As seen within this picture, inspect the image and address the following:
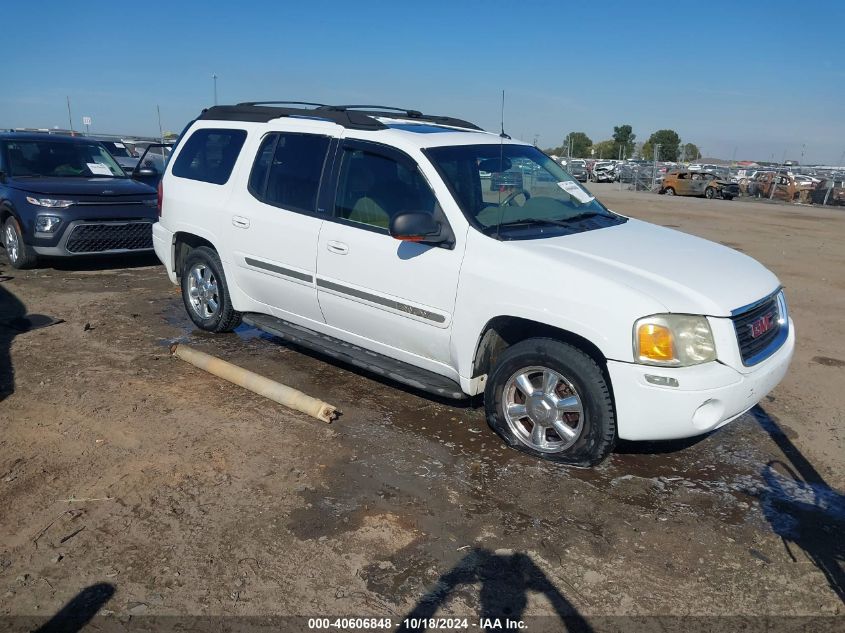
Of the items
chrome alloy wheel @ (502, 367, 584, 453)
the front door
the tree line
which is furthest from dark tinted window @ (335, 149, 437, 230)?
the tree line

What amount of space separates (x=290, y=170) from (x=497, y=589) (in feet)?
11.6

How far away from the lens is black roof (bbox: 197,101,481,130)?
5.15 metres

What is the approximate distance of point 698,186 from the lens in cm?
3319

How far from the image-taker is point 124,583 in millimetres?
3059

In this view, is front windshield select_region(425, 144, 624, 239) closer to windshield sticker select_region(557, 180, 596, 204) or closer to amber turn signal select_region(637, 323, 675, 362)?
windshield sticker select_region(557, 180, 596, 204)

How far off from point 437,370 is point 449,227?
0.95 m

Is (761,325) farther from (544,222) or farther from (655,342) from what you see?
(544,222)

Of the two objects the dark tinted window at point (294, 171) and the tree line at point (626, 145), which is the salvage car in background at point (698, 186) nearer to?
the dark tinted window at point (294, 171)

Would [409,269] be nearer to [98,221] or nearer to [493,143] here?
[493,143]

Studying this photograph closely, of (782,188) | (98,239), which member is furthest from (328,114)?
(782,188)

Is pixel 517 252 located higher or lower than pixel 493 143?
lower

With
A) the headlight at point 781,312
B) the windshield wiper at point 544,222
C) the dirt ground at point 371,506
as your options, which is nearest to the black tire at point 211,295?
the dirt ground at point 371,506

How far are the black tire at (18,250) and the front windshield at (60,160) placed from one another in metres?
0.74

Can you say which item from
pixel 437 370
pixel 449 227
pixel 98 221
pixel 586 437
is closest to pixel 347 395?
pixel 437 370
